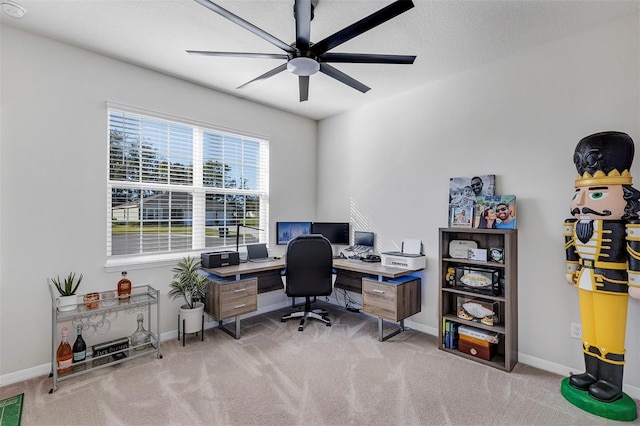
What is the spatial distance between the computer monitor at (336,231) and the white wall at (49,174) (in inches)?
76.8

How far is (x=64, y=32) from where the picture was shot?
236cm

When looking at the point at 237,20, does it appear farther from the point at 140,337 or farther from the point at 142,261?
the point at 140,337

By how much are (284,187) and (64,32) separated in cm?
260

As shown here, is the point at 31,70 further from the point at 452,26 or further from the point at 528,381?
the point at 528,381

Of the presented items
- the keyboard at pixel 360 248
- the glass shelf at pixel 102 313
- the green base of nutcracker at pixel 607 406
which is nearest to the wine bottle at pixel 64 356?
the glass shelf at pixel 102 313

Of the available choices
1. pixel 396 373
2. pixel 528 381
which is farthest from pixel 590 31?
pixel 396 373

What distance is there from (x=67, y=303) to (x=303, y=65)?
97.7 inches

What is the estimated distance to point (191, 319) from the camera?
9.61 feet

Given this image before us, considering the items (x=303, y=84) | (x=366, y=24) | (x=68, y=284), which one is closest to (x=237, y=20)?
(x=366, y=24)

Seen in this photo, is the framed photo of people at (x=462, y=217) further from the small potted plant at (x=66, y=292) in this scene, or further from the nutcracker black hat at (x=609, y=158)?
the small potted plant at (x=66, y=292)

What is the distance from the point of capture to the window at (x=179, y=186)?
2867 millimetres

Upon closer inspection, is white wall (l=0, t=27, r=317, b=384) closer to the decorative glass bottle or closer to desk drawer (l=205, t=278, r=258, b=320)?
the decorative glass bottle

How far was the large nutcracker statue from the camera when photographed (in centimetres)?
190

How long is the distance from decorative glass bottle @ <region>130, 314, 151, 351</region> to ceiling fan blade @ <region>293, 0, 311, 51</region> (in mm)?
2693
